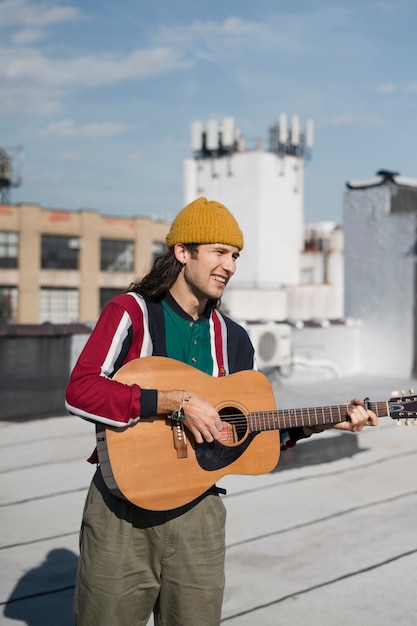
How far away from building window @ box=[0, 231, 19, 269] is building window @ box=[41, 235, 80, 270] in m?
1.97

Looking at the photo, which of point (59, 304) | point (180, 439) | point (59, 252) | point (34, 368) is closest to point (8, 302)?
point (59, 304)

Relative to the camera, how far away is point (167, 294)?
2736 mm

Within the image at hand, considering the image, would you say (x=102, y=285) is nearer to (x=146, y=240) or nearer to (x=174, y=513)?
(x=146, y=240)

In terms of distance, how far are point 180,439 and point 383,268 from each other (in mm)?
11329

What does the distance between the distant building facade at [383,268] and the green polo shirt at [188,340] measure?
423 inches

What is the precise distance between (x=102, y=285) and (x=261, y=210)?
490 inches

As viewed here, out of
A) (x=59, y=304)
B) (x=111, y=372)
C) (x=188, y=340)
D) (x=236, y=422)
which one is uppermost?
(x=59, y=304)

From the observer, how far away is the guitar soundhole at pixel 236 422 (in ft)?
8.89

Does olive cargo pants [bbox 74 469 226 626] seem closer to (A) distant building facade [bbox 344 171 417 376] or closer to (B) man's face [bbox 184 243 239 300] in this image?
(B) man's face [bbox 184 243 239 300]

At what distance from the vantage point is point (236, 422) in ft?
8.93

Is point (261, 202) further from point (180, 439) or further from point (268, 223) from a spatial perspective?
point (180, 439)

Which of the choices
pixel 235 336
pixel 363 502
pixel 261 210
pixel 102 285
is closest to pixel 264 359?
pixel 363 502

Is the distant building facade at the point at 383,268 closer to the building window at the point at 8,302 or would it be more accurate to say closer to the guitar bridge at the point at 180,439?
the guitar bridge at the point at 180,439

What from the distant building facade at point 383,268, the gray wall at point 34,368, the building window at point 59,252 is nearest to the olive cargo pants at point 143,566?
the gray wall at point 34,368
